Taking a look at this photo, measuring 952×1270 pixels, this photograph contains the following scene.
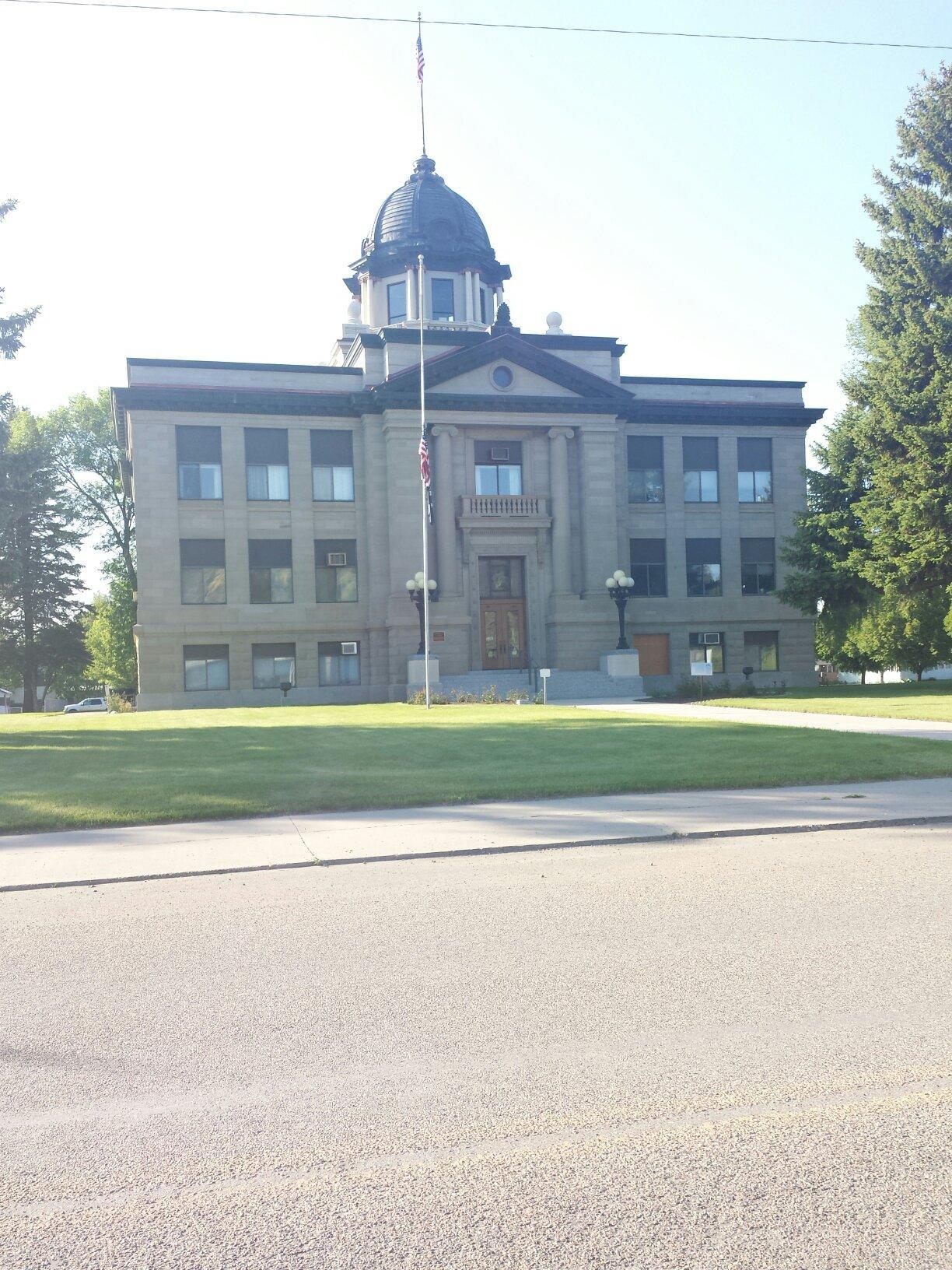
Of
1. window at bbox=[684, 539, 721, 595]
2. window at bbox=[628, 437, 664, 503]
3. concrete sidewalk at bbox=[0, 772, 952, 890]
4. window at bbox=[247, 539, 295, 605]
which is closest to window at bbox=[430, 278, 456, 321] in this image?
window at bbox=[628, 437, 664, 503]

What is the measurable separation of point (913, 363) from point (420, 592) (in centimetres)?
1971

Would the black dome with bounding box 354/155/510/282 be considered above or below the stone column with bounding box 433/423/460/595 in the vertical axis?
above

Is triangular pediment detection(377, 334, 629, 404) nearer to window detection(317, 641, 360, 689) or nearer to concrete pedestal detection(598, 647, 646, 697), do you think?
window detection(317, 641, 360, 689)

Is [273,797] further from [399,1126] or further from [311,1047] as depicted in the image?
[399,1126]

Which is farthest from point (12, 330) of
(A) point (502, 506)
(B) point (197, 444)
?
(A) point (502, 506)

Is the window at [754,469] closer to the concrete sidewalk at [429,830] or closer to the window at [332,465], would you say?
the window at [332,465]

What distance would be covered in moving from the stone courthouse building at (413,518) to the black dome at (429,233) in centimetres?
762

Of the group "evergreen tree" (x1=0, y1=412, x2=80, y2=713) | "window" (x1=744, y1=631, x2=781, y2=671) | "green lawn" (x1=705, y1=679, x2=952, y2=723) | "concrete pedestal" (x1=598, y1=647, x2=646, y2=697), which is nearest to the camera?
"green lawn" (x1=705, y1=679, x2=952, y2=723)

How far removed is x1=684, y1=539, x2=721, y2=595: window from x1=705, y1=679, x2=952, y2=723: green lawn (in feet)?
27.7

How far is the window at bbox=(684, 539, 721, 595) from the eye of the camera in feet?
164

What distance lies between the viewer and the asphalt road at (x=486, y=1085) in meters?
3.15

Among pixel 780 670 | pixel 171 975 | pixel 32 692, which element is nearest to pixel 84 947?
pixel 171 975

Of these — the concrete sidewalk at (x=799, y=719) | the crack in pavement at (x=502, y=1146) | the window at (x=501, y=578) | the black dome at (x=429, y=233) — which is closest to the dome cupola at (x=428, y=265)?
the black dome at (x=429, y=233)

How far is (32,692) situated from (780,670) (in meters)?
54.2
